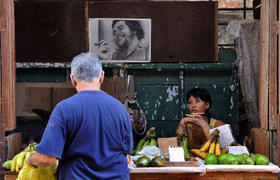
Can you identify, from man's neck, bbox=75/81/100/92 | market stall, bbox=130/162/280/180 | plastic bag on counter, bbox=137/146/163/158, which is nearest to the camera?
man's neck, bbox=75/81/100/92

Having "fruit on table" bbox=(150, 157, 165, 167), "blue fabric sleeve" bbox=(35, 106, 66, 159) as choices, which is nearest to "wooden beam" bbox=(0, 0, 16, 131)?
"fruit on table" bbox=(150, 157, 165, 167)

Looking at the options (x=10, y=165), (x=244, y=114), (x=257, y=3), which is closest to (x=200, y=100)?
(x=244, y=114)

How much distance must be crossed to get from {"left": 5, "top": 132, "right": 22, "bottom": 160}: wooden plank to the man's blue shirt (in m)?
1.93

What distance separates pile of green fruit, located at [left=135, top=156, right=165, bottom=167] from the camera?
3.95m

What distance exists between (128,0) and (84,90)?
11.6ft

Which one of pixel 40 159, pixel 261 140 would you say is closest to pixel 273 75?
pixel 261 140

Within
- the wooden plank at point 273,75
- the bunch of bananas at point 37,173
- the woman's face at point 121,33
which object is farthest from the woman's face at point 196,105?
the bunch of bananas at point 37,173

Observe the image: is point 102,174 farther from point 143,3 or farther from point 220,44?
point 220,44

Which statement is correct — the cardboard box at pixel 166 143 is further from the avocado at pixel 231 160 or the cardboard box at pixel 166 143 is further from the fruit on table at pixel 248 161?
the fruit on table at pixel 248 161

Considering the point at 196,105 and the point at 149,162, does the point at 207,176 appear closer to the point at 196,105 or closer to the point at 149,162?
the point at 149,162

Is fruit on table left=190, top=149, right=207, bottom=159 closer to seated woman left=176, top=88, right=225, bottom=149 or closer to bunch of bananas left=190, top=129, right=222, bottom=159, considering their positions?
bunch of bananas left=190, top=129, right=222, bottom=159

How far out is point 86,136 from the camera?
8.32 feet

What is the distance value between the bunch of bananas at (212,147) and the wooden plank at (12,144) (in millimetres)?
2065

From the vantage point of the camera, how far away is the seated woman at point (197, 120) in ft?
16.3
